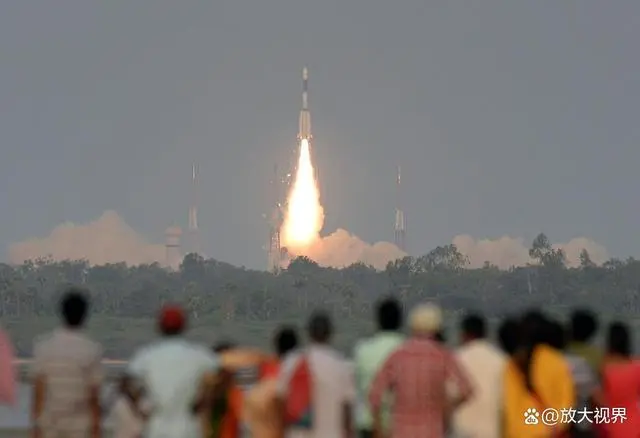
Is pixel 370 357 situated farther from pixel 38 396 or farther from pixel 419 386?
pixel 38 396

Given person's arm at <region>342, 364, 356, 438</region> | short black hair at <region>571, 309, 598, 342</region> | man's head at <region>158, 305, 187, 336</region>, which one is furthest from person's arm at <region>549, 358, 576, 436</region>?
man's head at <region>158, 305, 187, 336</region>

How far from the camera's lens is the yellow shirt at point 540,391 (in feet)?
62.7

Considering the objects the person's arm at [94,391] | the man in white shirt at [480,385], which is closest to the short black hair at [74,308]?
the person's arm at [94,391]

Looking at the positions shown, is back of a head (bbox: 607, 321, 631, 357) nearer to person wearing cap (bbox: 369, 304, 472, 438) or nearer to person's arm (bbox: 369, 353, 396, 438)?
person wearing cap (bbox: 369, 304, 472, 438)

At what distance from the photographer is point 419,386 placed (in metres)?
18.7

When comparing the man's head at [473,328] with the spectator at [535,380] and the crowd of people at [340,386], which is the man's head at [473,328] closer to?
the crowd of people at [340,386]

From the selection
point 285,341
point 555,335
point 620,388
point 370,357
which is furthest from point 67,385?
point 620,388

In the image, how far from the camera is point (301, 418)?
19484 mm

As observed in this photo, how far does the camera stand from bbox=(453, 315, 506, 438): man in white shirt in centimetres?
2016

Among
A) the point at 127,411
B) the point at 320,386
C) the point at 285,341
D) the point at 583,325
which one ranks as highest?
the point at 583,325

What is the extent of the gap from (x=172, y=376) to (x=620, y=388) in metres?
4.51

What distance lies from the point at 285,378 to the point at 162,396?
4.28 feet

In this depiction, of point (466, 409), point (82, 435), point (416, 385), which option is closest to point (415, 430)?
point (416, 385)

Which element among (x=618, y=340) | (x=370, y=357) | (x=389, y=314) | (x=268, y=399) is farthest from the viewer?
(x=370, y=357)
